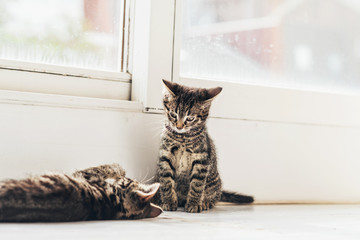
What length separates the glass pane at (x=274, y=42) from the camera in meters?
2.10

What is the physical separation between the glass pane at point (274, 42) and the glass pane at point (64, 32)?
32cm

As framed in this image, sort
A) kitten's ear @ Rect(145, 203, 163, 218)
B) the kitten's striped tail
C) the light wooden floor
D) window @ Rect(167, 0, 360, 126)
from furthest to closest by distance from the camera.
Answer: window @ Rect(167, 0, 360, 126), the kitten's striped tail, kitten's ear @ Rect(145, 203, 163, 218), the light wooden floor

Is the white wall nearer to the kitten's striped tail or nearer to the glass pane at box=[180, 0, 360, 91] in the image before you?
the kitten's striped tail

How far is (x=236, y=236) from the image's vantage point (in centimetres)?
115

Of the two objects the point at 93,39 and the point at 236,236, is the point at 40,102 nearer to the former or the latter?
the point at 93,39

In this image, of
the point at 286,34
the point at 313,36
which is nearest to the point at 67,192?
the point at 286,34

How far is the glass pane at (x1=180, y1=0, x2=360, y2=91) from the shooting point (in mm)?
2102

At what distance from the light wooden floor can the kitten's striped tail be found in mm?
195

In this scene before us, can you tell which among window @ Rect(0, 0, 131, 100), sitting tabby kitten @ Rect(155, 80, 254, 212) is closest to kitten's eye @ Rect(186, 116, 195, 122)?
sitting tabby kitten @ Rect(155, 80, 254, 212)

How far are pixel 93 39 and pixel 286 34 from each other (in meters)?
0.99

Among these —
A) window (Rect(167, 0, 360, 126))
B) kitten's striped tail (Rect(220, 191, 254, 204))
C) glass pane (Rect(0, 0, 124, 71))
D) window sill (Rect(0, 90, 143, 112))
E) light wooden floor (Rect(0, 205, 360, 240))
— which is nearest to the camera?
light wooden floor (Rect(0, 205, 360, 240))

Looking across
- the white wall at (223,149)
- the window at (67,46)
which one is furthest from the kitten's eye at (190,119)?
the window at (67,46)

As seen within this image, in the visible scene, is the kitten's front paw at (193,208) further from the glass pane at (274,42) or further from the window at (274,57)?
the glass pane at (274,42)

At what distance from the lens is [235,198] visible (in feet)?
6.44
